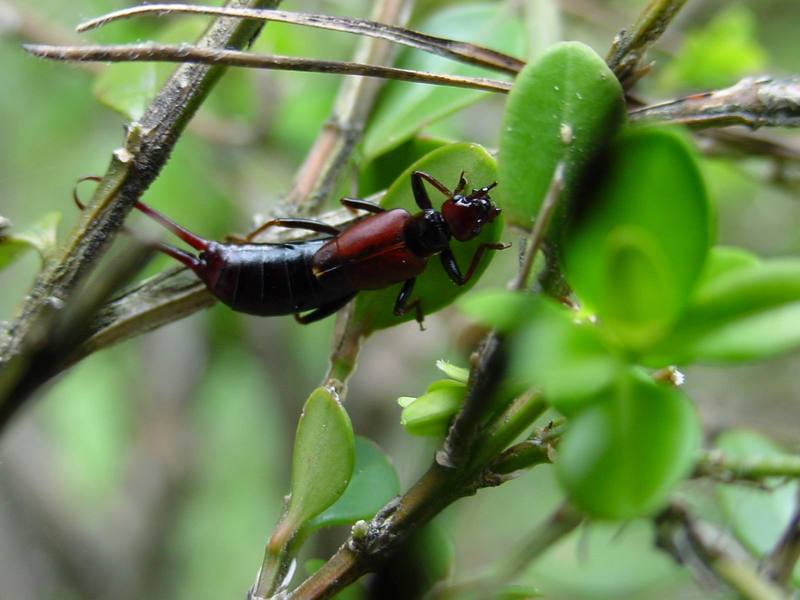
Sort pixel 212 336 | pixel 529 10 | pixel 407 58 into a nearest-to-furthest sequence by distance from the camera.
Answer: pixel 407 58
pixel 529 10
pixel 212 336

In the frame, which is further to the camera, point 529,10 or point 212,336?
point 212,336

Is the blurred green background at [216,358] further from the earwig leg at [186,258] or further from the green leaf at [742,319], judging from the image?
the green leaf at [742,319]

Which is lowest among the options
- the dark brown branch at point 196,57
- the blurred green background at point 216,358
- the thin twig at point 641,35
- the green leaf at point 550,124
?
the blurred green background at point 216,358

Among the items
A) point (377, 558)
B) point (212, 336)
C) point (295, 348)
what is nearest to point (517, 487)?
point (295, 348)

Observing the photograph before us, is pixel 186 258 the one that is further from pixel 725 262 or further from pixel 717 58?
pixel 717 58

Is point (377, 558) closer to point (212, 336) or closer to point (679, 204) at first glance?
point (679, 204)

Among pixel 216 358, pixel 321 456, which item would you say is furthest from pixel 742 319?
pixel 216 358

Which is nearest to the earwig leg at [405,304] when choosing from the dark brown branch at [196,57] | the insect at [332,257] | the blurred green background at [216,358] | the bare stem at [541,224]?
the insect at [332,257]
